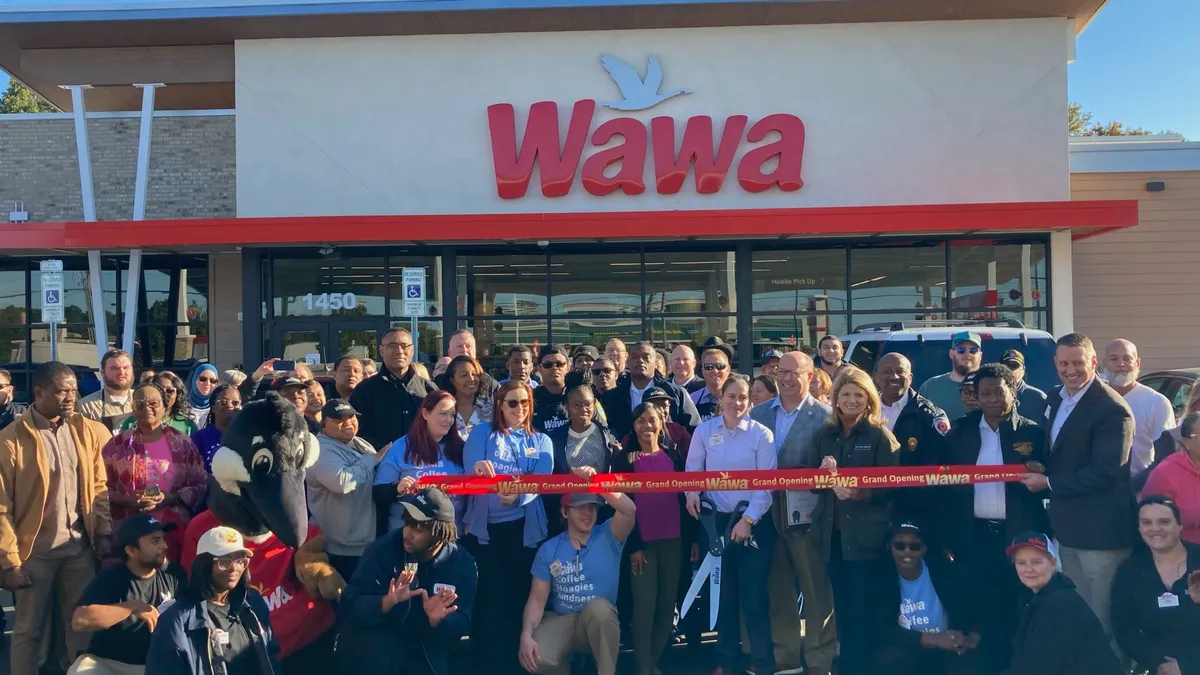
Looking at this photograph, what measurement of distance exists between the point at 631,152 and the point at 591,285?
227 cm

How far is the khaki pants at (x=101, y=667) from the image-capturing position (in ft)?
14.3

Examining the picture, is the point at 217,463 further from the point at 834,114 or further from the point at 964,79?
the point at 964,79

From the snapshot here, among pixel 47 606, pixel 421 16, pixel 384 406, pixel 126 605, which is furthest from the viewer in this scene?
pixel 421 16

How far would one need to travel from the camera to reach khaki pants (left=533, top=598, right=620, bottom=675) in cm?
498

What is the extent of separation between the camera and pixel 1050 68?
1429 cm

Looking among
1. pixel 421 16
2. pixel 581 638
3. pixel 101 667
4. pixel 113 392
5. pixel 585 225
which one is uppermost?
pixel 421 16

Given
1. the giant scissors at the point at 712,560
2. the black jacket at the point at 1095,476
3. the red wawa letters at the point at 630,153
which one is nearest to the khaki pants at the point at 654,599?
the giant scissors at the point at 712,560

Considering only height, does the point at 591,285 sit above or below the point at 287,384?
above

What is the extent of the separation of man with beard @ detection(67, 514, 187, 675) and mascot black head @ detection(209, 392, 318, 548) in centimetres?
199

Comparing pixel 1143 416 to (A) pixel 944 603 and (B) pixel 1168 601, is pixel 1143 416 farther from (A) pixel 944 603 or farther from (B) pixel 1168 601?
(A) pixel 944 603

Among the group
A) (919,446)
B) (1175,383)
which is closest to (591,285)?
(1175,383)

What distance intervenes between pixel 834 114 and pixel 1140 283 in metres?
6.02

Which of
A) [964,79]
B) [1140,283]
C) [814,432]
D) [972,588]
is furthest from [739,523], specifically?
[1140,283]

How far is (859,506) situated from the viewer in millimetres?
5109
